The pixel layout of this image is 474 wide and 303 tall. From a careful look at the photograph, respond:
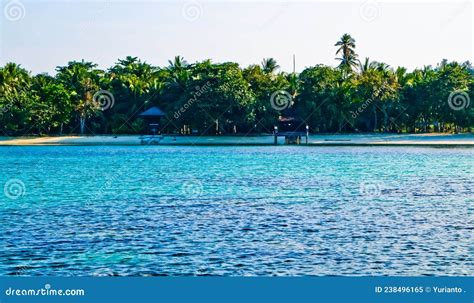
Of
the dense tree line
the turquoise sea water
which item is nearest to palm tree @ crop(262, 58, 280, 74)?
the dense tree line

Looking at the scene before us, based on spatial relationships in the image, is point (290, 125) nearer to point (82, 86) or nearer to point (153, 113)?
point (153, 113)

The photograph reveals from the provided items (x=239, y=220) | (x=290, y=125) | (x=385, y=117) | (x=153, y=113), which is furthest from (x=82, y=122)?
(x=239, y=220)

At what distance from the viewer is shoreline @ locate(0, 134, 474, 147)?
7556 cm

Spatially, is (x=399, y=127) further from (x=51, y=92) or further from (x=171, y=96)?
(x=51, y=92)

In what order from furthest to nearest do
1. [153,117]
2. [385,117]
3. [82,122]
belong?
[82,122], [153,117], [385,117]

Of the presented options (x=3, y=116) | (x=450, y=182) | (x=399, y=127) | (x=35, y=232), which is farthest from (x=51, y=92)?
(x=35, y=232)

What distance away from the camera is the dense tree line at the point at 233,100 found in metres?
77.8

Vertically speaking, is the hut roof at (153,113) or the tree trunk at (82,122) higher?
the hut roof at (153,113)

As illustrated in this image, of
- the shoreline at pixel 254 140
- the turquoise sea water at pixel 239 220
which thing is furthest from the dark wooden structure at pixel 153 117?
the turquoise sea water at pixel 239 220

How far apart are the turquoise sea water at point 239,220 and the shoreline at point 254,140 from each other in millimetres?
24085

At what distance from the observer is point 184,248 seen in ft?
66.2

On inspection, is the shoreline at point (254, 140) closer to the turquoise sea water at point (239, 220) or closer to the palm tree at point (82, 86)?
the palm tree at point (82, 86)

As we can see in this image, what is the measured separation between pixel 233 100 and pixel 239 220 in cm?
5162

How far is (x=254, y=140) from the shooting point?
Result: 7856 centimetres
